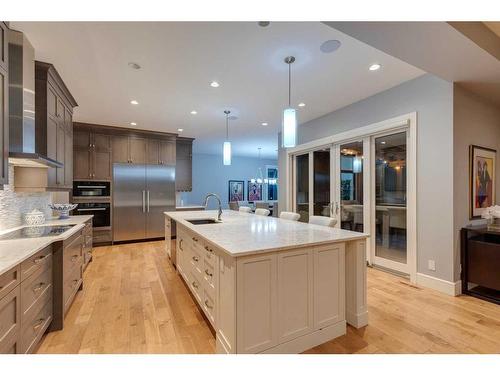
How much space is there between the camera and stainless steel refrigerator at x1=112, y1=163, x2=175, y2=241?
5457 mm

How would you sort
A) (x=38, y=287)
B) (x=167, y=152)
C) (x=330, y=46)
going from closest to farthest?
(x=38, y=287) < (x=330, y=46) < (x=167, y=152)

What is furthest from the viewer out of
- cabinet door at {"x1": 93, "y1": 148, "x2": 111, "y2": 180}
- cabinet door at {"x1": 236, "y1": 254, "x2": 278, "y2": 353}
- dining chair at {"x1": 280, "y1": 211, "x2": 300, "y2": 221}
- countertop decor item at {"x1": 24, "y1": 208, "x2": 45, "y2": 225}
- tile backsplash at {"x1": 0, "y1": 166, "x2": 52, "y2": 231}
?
cabinet door at {"x1": 93, "y1": 148, "x2": 111, "y2": 180}

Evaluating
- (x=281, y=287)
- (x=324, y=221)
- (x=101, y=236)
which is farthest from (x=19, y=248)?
(x=101, y=236)

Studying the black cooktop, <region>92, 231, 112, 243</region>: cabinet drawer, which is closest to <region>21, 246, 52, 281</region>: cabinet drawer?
the black cooktop

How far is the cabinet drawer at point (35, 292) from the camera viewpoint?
1670mm

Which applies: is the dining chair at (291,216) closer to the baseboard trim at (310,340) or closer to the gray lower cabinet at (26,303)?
the baseboard trim at (310,340)

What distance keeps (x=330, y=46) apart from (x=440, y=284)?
119 inches

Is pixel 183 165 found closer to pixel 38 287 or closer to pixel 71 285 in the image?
pixel 71 285

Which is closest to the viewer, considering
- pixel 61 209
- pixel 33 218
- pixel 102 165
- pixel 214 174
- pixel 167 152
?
pixel 33 218

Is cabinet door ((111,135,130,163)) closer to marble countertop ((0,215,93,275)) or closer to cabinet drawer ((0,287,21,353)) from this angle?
marble countertop ((0,215,93,275))

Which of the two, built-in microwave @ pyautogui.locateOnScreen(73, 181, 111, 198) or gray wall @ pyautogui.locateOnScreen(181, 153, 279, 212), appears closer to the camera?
built-in microwave @ pyautogui.locateOnScreen(73, 181, 111, 198)

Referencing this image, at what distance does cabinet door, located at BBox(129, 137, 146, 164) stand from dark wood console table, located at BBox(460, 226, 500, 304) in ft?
19.5

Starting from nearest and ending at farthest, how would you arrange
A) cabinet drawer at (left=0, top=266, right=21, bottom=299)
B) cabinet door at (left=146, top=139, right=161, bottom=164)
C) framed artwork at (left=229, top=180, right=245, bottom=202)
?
cabinet drawer at (left=0, top=266, right=21, bottom=299) < cabinet door at (left=146, top=139, right=161, bottom=164) < framed artwork at (left=229, top=180, right=245, bottom=202)

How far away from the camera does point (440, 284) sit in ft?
9.59
